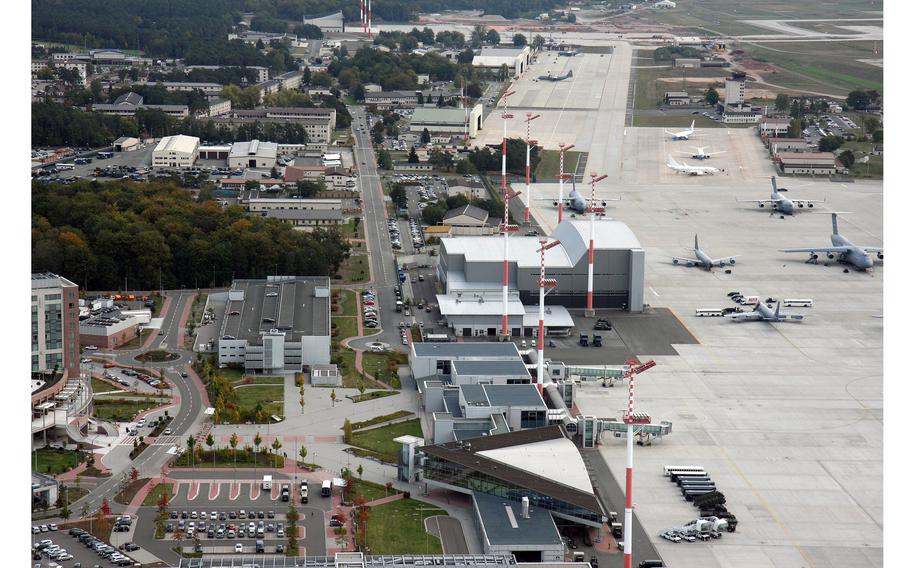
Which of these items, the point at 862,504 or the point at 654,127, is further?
the point at 654,127

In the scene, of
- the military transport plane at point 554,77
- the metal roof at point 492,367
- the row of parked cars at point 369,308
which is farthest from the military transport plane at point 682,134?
the metal roof at point 492,367

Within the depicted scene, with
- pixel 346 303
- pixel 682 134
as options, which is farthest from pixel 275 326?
pixel 682 134

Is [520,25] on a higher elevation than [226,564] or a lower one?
higher

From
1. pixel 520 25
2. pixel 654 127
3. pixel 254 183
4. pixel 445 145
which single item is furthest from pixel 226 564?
pixel 520 25

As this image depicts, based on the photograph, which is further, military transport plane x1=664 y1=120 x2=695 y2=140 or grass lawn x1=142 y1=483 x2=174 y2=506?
military transport plane x1=664 y1=120 x2=695 y2=140

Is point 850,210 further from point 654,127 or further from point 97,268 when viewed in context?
point 97,268

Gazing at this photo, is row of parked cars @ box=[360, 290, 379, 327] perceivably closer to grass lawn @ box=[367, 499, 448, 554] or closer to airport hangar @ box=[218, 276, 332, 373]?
airport hangar @ box=[218, 276, 332, 373]

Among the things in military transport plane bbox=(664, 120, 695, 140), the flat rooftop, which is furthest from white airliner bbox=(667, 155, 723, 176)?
the flat rooftop
